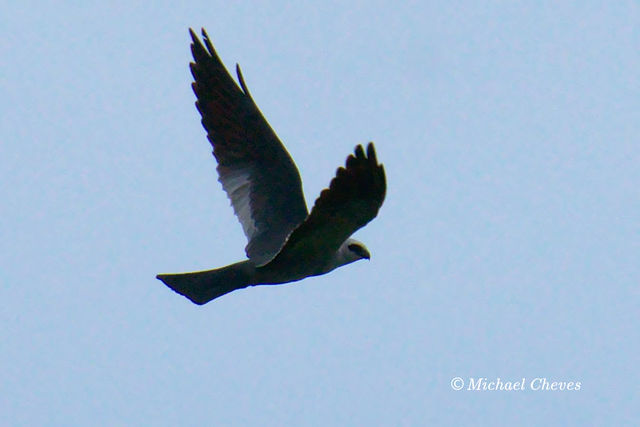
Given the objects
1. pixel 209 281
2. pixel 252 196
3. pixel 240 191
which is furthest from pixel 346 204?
pixel 240 191

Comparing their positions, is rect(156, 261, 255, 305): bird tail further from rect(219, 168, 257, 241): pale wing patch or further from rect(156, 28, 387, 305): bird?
rect(219, 168, 257, 241): pale wing patch

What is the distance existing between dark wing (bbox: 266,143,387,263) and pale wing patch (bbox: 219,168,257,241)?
1.34 m

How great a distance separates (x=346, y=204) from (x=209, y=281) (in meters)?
2.08

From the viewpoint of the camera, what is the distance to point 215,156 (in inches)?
400

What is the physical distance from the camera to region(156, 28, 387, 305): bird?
9.04 m

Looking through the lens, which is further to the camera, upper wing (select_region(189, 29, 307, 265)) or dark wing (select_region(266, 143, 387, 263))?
upper wing (select_region(189, 29, 307, 265))

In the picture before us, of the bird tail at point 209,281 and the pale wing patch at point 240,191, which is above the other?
the pale wing patch at point 240,191

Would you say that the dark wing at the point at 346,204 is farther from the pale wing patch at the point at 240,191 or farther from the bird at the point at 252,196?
the pale wing patch at the point at 240,191

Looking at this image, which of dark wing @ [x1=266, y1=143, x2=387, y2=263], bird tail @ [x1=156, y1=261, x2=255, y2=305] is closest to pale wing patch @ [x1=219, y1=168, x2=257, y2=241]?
bird tail @ [x1=156, y1=261, x2=255, y2=305]

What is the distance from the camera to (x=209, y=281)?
9289 mm

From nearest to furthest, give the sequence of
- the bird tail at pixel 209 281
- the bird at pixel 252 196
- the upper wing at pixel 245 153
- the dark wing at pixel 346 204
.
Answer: the dark wing at pixel 346 204 < the bird at pixel 252 196 < the bird tail at pixel 209 281 < the upper wing at pixel 245 153

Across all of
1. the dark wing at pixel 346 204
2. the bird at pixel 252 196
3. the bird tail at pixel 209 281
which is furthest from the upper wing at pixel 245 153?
the dark wing at pixel 346 204

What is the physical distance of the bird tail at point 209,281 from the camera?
364 inches

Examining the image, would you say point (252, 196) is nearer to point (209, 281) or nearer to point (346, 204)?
point (209, 281)
